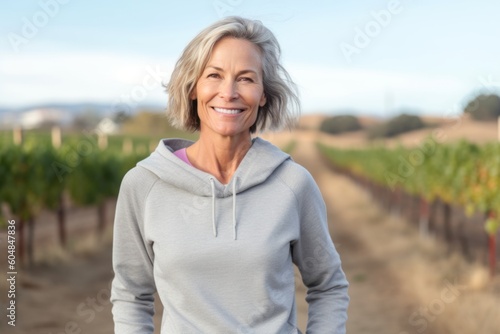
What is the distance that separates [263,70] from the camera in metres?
1.81

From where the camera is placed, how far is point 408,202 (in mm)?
23531

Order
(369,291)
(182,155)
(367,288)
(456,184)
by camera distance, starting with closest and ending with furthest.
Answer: (182,155) → (369,291) → (367,288) → (456,184)

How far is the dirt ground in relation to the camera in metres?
7.62

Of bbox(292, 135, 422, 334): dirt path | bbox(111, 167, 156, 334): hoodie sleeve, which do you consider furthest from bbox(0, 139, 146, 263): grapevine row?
bbox(111, 167, 156, 334): hoodie sleeve

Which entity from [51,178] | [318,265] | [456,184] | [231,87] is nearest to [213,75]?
[231,87]

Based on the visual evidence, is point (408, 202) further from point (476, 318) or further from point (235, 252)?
point (235, 252)

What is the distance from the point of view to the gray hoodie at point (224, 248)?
168 centimetres

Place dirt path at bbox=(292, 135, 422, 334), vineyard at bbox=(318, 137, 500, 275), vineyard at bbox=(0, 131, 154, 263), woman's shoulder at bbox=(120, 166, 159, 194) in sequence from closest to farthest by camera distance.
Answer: woman's shoulder at bbox=(120, 166, 159, 194), dirt path at bbox=(292, 135, 422, 334), vineyard at bbox=(318, 137, 500, 275), vineyard at bbox=(0, 131, 154, 263)

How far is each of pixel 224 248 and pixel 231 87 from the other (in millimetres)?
381

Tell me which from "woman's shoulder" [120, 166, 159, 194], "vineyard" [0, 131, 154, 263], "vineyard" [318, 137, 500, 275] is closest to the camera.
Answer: "woman's shoulder" [120, 166, 159, 194]

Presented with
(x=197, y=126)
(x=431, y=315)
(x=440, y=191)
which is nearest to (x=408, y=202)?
(x=440, y=191)

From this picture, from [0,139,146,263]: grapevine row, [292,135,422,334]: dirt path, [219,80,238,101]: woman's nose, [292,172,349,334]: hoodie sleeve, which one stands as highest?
[219,80,238,101]: woman's nose

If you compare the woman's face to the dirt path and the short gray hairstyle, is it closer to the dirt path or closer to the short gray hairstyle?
the short gray hairstyle

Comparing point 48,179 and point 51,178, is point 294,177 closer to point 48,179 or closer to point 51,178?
point 48,179
